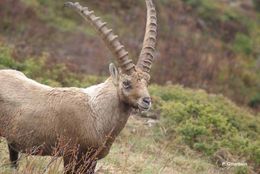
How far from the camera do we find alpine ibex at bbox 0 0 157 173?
7.58 metres

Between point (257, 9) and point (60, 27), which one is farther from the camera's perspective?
point (257, 9)

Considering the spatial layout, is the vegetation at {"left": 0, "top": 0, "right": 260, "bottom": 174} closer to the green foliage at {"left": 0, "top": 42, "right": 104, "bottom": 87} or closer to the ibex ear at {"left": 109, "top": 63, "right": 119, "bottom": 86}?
the green foliage at {"left": 0, "top": 42, "right": 104, "bottom": 87}

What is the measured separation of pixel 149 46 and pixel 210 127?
4.15m

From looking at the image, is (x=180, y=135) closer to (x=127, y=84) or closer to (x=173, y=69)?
(x=127, y=84)

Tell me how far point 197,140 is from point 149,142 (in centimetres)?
109

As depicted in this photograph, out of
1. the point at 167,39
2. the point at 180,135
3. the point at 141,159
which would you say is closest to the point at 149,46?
the point at 141,159

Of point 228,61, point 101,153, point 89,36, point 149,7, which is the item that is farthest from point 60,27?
point 101,153

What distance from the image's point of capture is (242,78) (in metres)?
22.9

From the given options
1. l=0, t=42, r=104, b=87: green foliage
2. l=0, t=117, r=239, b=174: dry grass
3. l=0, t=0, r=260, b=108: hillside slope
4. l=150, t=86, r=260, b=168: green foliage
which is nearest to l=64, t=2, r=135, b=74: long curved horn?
l=0, t=117, r=239, b=174: dry grass

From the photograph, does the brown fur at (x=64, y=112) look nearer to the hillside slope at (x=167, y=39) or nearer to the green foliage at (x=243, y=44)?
the hillside slope at (x=167, y=39)

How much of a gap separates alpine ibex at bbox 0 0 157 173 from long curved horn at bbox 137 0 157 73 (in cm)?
10

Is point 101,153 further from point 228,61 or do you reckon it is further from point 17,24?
point 228,61

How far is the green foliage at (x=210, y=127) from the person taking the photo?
11547mm

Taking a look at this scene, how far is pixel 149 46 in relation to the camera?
843 cm
